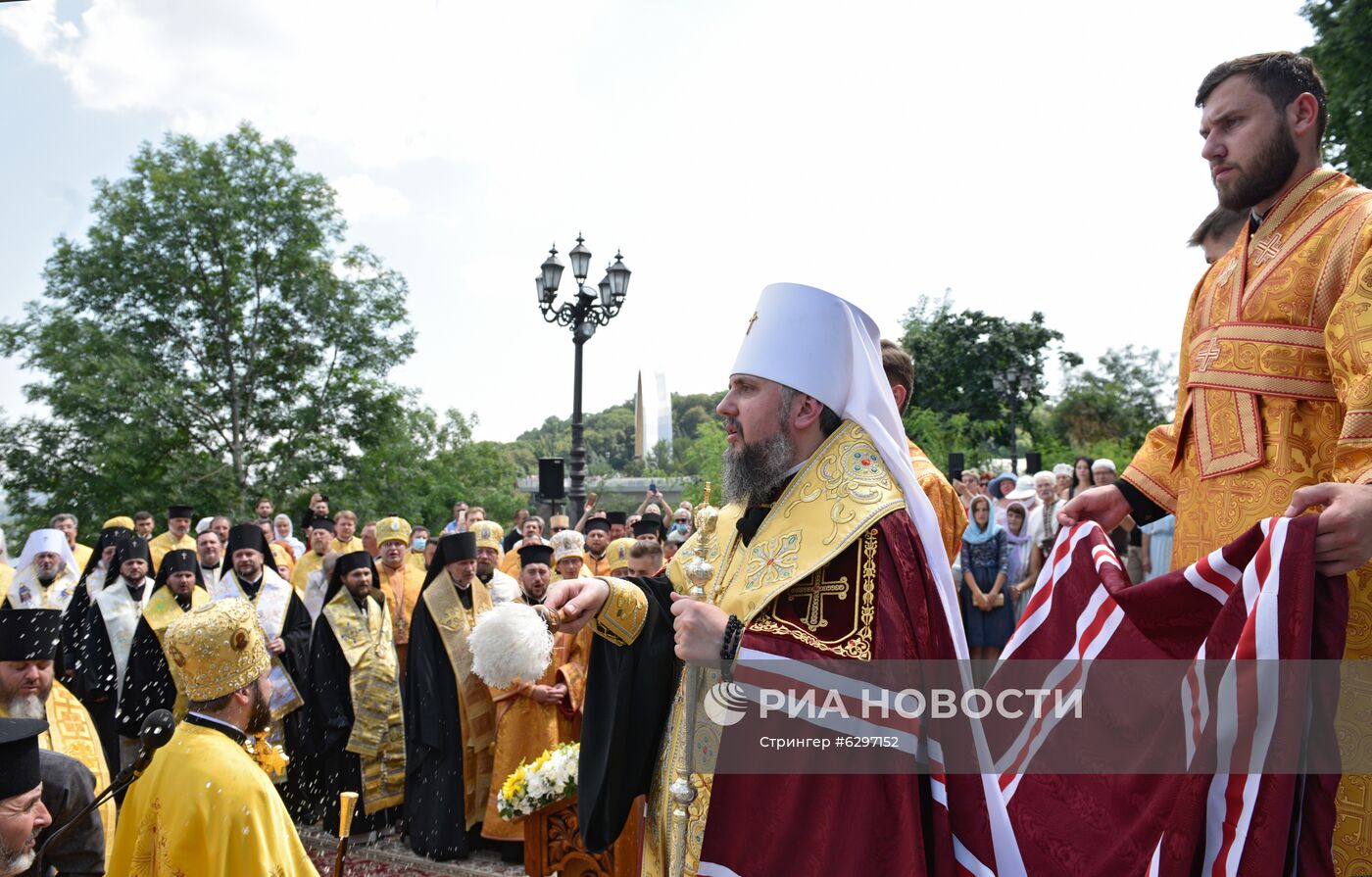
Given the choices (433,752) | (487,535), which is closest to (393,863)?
(433,752)

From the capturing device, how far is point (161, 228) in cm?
2738

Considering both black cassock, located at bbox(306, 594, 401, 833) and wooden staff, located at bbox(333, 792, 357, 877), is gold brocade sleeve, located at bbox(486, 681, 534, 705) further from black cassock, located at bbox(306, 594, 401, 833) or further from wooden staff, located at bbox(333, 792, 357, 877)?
wooden staff, located at bbox(333, 792, 357, 877)

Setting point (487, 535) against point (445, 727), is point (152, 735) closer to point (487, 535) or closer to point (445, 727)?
point (445, 727)

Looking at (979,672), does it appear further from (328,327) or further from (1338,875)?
(328,327)

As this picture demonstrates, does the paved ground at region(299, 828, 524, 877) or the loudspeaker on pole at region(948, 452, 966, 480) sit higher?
the loudspeaker on pole at region(948, 452, 966, 480)

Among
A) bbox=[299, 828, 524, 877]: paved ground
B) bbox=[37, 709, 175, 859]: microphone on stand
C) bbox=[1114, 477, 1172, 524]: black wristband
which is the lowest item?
bbox=[299, 828, 524, 877]: paved ground

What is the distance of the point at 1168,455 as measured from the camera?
2959 mm

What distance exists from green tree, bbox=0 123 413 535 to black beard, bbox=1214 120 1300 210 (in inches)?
1061

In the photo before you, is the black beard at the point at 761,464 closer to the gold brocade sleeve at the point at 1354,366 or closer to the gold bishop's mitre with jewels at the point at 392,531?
the gold brocade sleeve at the point at 1354,366

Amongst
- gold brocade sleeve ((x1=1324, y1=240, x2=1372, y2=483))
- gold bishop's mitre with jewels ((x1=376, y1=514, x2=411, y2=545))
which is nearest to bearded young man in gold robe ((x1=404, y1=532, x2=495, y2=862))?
gold bishop's mitre with jewels ((x1=376, y1=514, x2=411, y2=545))

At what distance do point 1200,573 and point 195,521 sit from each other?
94.2 ft

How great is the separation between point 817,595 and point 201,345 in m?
30.0

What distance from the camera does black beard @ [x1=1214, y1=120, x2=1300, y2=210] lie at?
2.59m

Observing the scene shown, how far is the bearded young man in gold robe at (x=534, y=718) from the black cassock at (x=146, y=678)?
2.66 m
